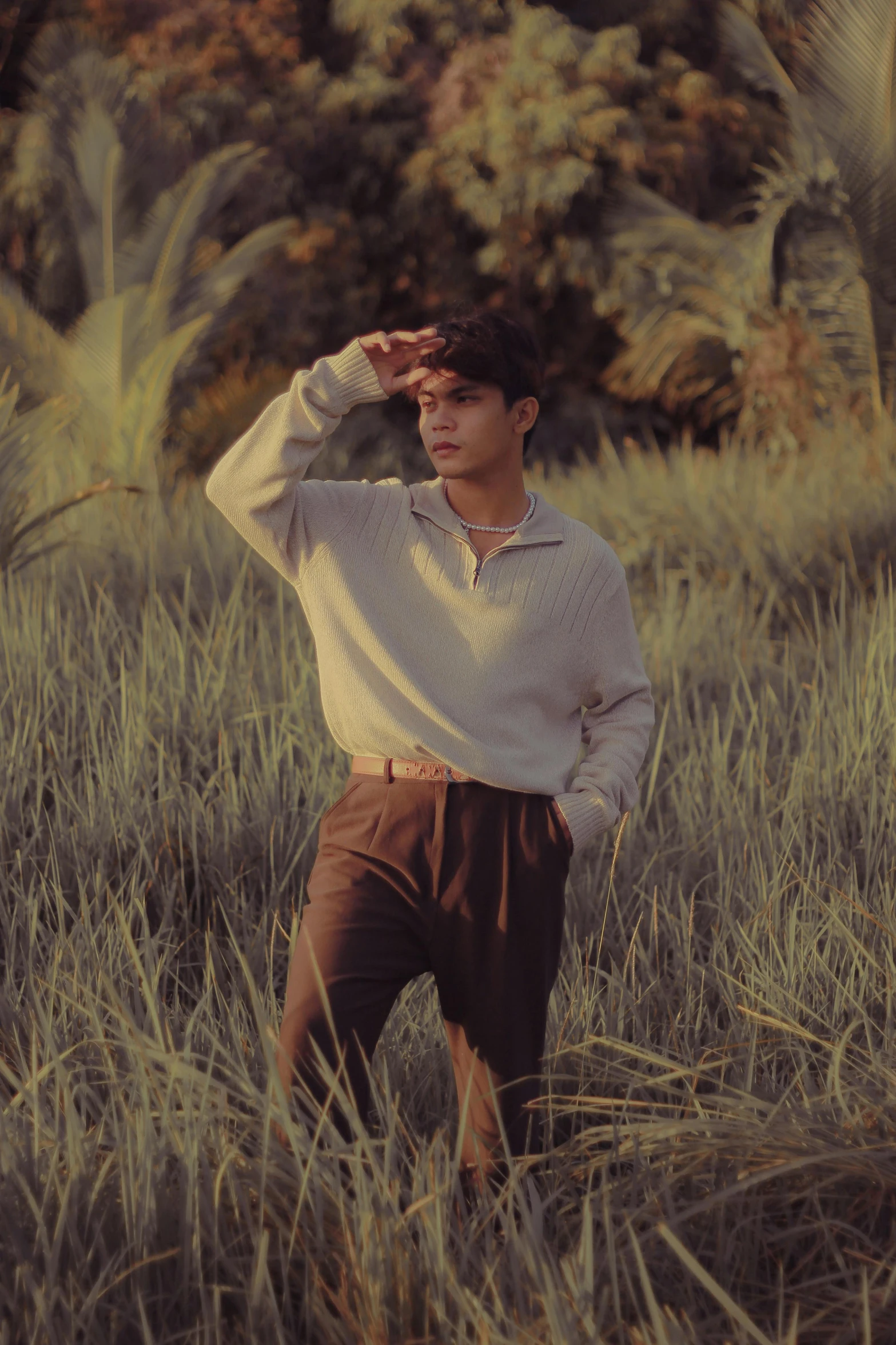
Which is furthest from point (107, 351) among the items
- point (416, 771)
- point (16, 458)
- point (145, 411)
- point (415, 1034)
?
point (416, 771)

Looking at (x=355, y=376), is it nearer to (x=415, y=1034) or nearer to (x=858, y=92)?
(x=415, y=1034)

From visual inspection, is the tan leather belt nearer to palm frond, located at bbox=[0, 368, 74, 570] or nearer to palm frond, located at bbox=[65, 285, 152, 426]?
palm frond, located at bbox=[0, 368, 74, 570]

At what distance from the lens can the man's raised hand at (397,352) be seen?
204 cm

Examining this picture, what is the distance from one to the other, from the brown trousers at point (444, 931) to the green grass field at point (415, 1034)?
95 mm

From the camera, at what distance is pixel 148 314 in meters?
10.8

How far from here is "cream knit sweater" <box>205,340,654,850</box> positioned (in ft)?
6.70

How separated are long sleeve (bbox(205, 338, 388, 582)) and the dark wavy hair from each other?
11cm

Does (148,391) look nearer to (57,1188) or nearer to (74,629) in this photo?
(74,629)

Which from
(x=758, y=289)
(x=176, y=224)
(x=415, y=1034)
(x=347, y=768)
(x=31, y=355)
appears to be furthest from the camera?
(x=176, y=224)

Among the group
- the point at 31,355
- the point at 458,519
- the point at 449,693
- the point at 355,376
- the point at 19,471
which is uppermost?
the point at 355,376

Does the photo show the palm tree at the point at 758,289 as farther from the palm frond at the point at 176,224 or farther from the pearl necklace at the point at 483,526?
the pearl necklace at the point at 483,526

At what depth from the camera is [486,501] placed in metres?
2.15

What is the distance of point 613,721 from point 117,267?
11.2 m

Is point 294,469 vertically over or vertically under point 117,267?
over
